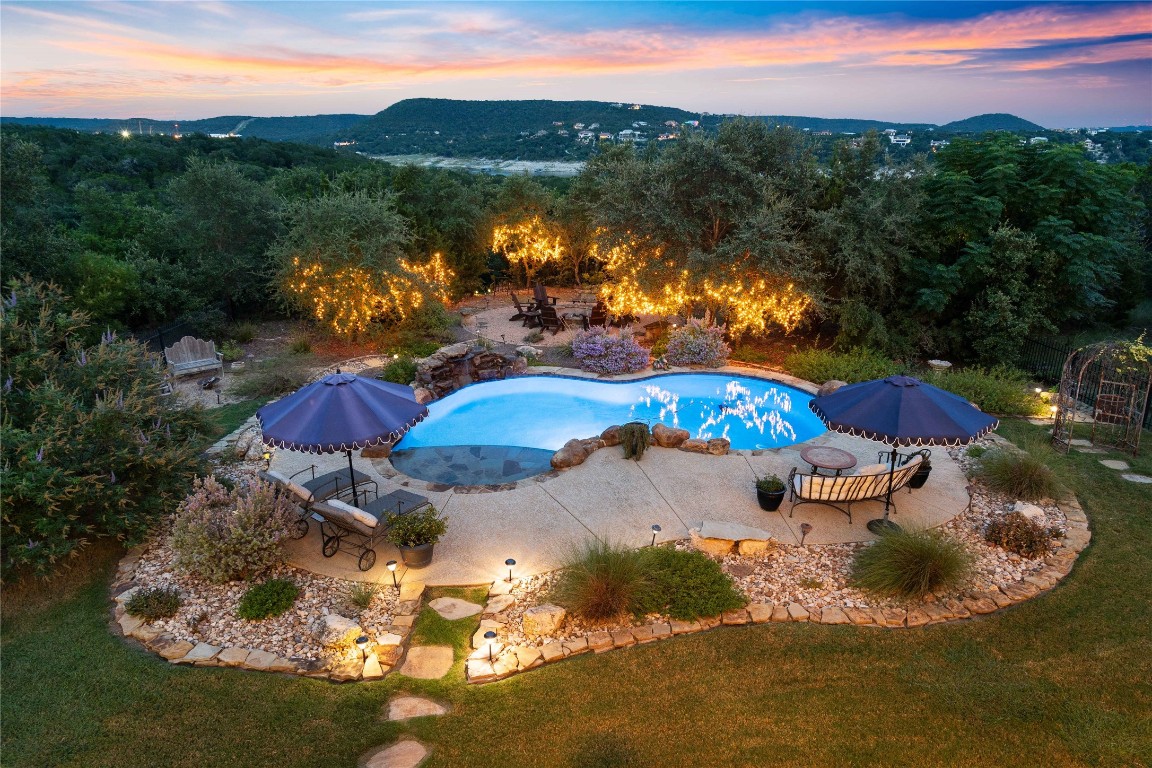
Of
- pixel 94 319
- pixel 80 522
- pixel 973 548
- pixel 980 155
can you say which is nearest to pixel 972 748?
pixel 973 548

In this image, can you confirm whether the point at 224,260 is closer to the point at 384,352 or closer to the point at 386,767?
the point at 384,352

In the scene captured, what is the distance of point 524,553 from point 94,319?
48.1ft

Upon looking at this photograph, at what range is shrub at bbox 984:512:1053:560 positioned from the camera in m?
7.36

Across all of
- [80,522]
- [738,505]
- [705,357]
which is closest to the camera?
[80,522]

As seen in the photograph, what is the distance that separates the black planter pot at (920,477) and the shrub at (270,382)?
40.2 feet

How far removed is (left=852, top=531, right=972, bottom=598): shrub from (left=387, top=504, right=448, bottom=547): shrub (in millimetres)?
4918

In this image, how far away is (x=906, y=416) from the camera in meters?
7.24

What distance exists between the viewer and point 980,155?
1672cm

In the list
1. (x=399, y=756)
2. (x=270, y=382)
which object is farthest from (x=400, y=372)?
(x=399, y=756)

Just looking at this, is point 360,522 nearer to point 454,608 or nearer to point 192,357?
point 454,608

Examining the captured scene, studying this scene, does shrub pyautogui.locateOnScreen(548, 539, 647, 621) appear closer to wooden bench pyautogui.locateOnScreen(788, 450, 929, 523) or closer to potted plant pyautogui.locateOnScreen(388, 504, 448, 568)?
potted plant pyautogui.locateOnScreen(388, 504, 448, 568)

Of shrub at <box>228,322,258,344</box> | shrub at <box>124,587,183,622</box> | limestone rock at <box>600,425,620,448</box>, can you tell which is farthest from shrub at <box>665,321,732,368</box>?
shrub at <box>228,322,258,344</box>

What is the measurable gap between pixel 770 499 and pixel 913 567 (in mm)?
1954

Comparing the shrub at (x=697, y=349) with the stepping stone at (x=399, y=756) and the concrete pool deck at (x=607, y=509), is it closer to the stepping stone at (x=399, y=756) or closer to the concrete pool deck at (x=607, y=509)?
the concrete pool deck at (x=607, y=509)
